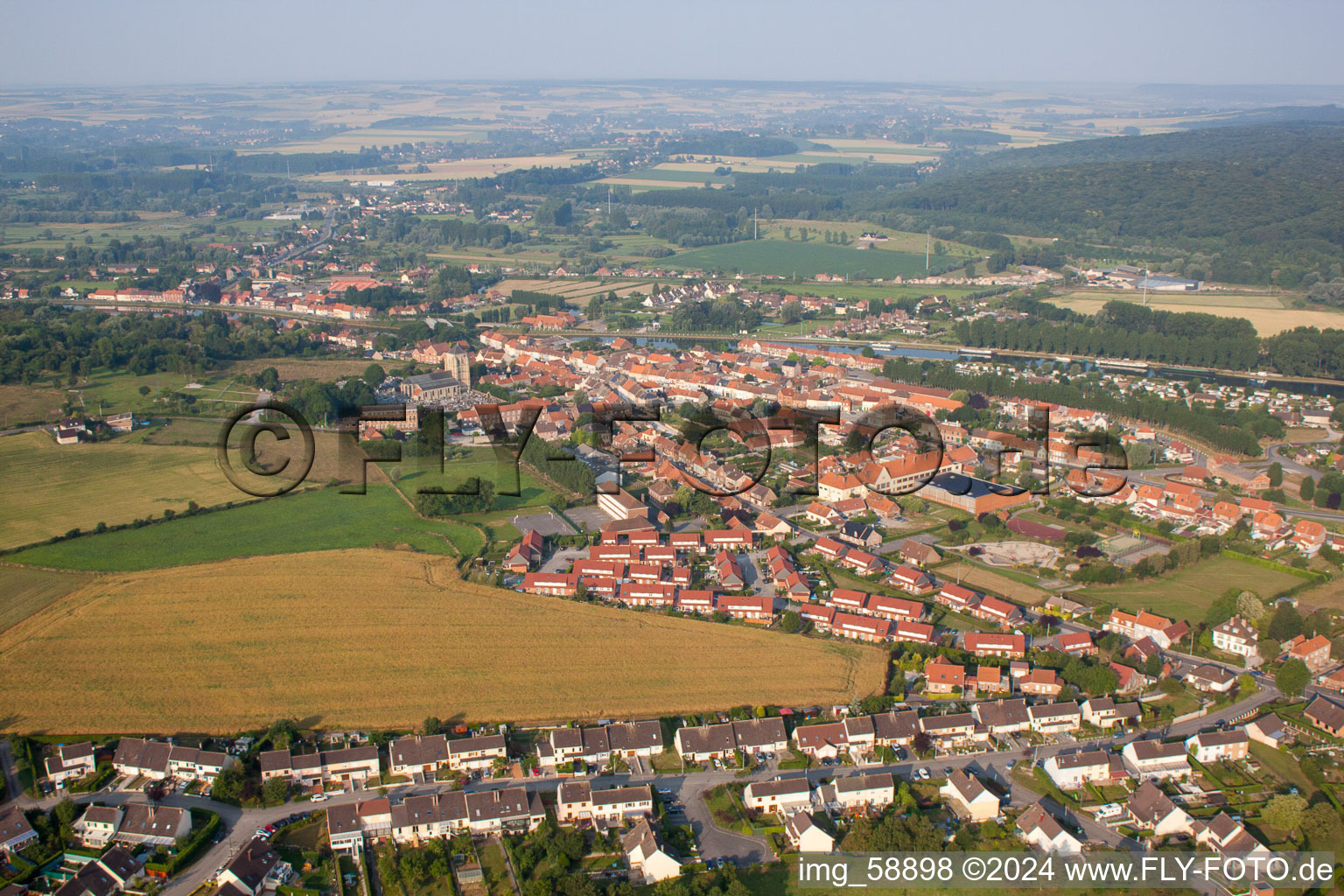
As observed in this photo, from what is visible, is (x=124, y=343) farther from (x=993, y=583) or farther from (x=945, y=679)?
(x=945, y=679)

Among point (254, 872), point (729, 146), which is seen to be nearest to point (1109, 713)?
point (254, 872)

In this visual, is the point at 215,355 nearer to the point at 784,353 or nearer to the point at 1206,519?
the point at 784,353

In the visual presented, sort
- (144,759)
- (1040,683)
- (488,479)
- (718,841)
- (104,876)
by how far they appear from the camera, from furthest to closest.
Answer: (488,479), (1040,683), (144,759), (718,841), (104,876)

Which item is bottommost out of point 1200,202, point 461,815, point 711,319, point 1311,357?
point 461,815

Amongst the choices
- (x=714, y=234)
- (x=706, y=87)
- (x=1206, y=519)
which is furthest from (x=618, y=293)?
(x=706, y=87)

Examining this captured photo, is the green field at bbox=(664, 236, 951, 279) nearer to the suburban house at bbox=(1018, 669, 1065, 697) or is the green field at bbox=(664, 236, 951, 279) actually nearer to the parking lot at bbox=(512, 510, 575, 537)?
the parking lot at bbox=(512, 510, 575, 537)

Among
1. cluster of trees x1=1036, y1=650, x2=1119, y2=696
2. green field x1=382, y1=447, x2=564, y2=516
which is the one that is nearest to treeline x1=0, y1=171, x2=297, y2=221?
green field x1=382, y1=447, x2=564, y2=516

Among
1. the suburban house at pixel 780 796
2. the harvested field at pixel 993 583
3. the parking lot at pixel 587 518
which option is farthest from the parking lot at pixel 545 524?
the suburban house at pixel 780 796
